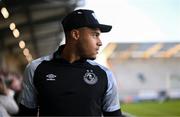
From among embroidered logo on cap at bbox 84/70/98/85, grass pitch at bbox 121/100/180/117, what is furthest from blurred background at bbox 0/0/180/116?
embroidered logo on cap at bbox 84/70/98/85

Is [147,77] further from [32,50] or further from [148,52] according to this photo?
[32,50]

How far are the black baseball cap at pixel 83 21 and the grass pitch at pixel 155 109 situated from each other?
2.38 feet

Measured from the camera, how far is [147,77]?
175cm

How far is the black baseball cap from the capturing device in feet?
3.18

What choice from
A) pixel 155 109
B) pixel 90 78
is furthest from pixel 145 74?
pixel 90 78

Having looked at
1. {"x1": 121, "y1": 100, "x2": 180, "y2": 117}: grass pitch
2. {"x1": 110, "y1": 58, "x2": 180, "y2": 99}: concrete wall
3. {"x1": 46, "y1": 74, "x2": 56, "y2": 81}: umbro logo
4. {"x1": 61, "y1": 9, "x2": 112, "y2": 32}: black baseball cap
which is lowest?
{"x1": 121, "y1": 100, "x2": 180, "y2": 117}: grass pitch

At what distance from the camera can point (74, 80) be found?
0.98 metres

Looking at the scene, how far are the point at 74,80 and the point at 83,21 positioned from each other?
15cm

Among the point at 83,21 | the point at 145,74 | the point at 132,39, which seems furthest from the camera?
the point at 145,74

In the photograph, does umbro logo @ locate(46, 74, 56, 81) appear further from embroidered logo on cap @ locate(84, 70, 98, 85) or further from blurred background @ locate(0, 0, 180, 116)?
blurred background @ locate(0, 0, 180, 116)

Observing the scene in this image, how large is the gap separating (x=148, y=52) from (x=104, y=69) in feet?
2.20

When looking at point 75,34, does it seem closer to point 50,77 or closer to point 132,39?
point 50,77

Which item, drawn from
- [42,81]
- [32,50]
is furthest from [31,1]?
[42,81]

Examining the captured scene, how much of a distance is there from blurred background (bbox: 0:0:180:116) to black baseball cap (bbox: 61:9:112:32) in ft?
1.74
